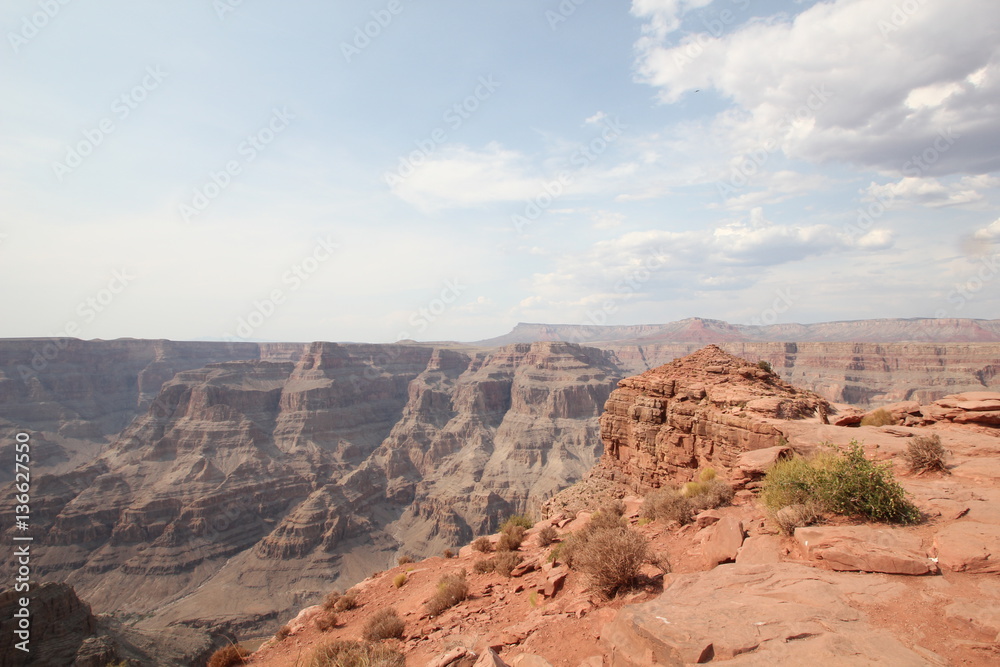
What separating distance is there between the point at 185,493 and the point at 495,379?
238ft

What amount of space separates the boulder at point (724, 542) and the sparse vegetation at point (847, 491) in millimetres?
753

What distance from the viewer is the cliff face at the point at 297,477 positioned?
56719mm

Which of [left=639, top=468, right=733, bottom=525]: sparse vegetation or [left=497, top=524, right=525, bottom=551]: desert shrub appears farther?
[left=497, top=524, right=525, bottom=551]: desert shrub

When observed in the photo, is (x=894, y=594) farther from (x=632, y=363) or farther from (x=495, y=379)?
(x=632, y=363)

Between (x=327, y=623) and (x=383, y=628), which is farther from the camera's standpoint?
(x=327, y=623)

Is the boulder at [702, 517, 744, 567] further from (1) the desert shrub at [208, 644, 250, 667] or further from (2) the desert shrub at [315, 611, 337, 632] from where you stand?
(1) the desert shrub at [208, 644, 250, 667]

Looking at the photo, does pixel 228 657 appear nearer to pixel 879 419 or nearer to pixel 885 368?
pixel 879 419

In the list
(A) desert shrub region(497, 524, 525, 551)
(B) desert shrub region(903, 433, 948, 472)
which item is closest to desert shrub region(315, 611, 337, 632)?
(A) desert shrub region(497, 524, 525, 551)

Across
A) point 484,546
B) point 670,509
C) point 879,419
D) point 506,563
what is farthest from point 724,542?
point 879,419

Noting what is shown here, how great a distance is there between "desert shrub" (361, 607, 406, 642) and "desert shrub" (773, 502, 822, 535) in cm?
781

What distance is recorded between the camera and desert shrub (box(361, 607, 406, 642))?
30.9ft

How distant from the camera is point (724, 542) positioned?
7875 mm

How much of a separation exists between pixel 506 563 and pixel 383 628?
11.0ft

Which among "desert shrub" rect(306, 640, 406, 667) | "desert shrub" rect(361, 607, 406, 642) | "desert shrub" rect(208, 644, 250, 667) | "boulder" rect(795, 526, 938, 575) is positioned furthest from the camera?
"desert shrub" rect(208, 644, 250, 667)
